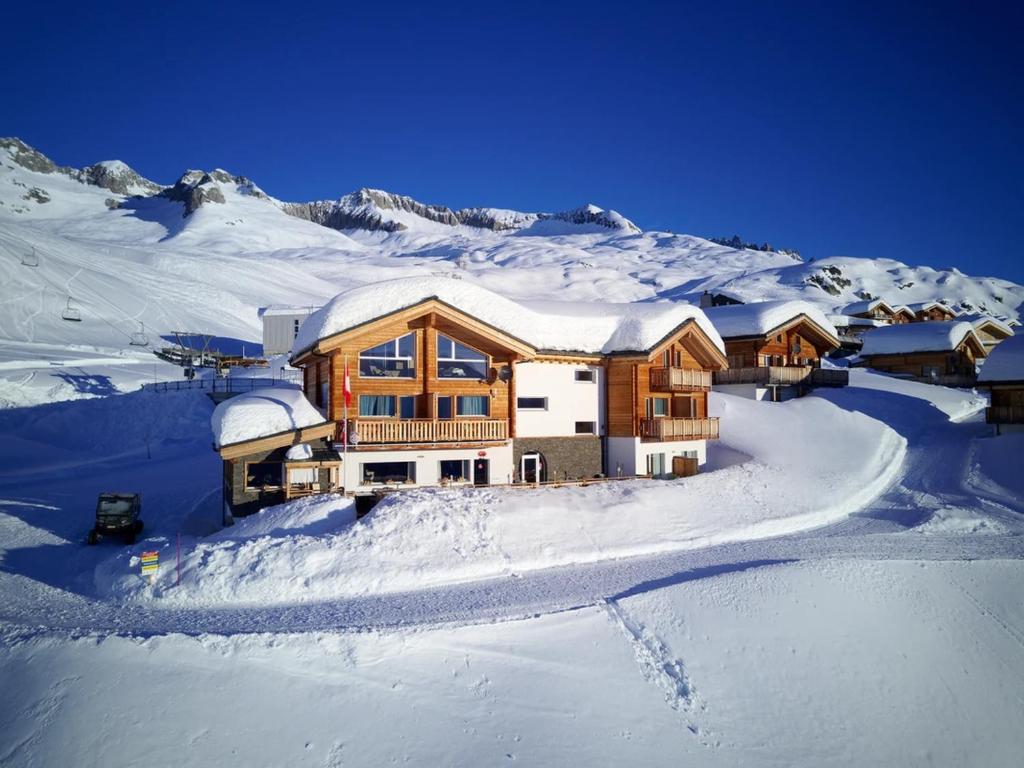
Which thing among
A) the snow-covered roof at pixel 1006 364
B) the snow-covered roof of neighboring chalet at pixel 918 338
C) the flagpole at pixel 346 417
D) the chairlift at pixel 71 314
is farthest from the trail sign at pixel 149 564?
the chairlift at pixel 71 314

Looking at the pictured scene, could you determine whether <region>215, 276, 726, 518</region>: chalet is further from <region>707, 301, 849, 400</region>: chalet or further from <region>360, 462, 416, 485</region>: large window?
<region>707, 301, 849, 400</region>: chalet

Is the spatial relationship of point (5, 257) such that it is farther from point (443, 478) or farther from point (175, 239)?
point (443, 478)

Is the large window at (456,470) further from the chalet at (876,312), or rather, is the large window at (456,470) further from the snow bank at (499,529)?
the chalet at (876,312)

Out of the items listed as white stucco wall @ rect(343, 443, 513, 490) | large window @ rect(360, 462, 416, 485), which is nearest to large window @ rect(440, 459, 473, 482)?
white stucco wall @ rect(343, 443, 513, 490)

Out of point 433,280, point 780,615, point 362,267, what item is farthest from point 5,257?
point 780,615

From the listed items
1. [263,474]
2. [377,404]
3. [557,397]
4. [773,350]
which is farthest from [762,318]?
[263,474]
